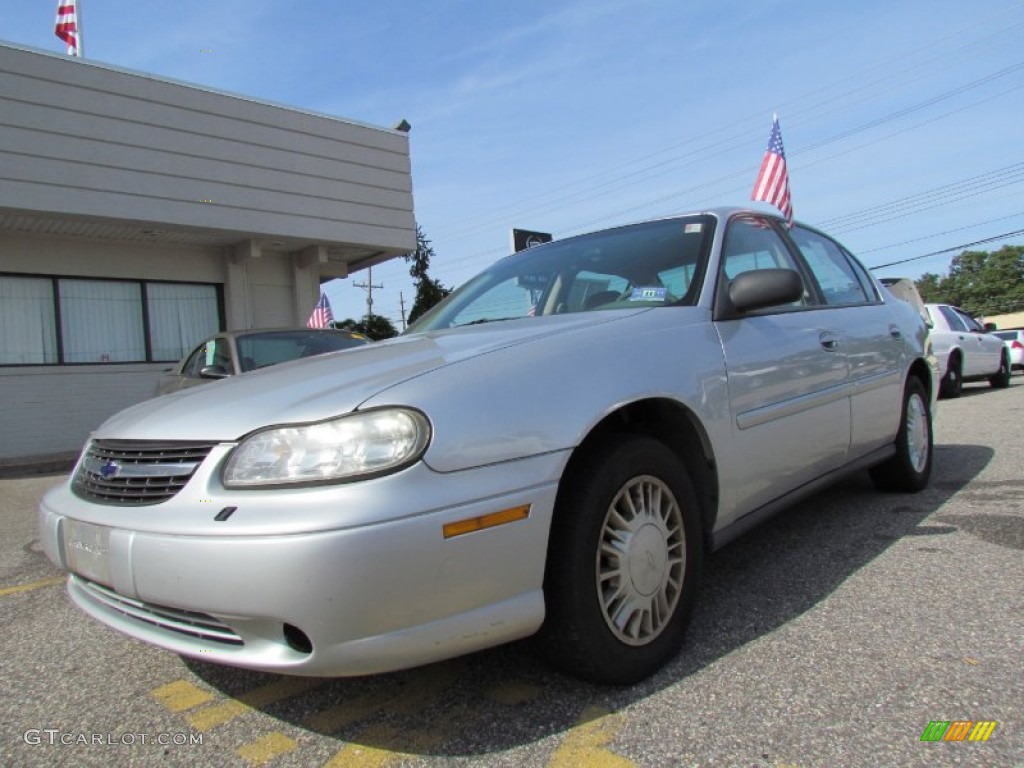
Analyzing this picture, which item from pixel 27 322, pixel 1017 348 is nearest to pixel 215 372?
pixel 27 322

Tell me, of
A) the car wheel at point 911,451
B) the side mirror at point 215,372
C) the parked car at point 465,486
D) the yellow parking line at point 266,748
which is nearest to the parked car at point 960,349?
the car wheel at point 911,451

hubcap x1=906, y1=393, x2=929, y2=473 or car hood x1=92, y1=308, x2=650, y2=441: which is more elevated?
car hood x1=92, y1=308, x2=650, y2=441

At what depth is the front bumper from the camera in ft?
5.48

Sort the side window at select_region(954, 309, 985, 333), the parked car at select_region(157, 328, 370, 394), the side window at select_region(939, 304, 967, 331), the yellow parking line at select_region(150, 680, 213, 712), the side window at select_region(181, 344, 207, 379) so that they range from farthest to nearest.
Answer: the side window at select_region(954, 309, 985, 333), the side window at select_region(939, 304, 967, 331), the side window at select_region(181, 344, 207, 379), the parked car at select_region(157, 328, 370, 394), the yellow parking line at select_region(150, 680, 213, 712)

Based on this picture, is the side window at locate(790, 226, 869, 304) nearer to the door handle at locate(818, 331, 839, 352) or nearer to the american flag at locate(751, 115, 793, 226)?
the door handle at locate(818, 331, 839, 352)

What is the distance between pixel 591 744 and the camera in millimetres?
1832

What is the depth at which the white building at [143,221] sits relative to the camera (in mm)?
8695

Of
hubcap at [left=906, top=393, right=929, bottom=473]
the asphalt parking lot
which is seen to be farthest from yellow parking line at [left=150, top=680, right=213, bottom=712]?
hubcap at [left=906, top=393, right=929, bottom=473]

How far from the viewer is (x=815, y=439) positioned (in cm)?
309

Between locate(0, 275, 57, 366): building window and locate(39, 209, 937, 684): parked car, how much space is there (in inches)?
335

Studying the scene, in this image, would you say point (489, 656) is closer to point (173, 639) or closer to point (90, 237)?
point (173, 639)

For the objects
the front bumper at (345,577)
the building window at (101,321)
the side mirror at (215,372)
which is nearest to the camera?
the front bumper at (345,577)

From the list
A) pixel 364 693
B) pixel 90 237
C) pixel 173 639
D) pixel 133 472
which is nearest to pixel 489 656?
pixel 364 693

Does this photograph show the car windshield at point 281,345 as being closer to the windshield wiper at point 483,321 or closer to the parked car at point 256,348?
the parked car at point 256,348
